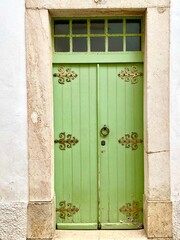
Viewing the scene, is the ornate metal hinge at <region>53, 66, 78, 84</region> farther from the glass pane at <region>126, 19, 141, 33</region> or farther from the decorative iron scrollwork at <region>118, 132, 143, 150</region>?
the decorative iron scrollwork at <region>118, 132, 143, 150</region>

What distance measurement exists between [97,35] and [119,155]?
66.4 inches

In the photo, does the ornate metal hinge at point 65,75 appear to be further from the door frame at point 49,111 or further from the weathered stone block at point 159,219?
the weathered stone block at point 159,219

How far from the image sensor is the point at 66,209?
4949mm

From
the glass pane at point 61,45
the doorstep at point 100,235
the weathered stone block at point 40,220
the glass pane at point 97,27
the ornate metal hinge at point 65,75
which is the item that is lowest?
the doorstep at point 100,235

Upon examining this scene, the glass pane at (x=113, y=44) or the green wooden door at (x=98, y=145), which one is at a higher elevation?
the glass pane at (x=113, y=44)

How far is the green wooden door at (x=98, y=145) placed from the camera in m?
4.88

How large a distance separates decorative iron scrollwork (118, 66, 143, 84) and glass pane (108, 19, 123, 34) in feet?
1.77

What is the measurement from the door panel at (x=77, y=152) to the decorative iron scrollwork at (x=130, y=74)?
399 mm

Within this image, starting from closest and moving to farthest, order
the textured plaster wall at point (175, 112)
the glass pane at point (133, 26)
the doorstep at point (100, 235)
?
the textured plaster wall at point (175, 112) → the doorstep at point (100, 235) → the glass pane at point (133, 26)

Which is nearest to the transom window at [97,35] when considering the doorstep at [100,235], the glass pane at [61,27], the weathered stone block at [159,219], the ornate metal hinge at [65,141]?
the glass pane at [61,27]

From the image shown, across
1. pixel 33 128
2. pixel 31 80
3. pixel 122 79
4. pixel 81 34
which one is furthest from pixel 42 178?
pixel 81 34

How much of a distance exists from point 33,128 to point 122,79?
138 centimetres

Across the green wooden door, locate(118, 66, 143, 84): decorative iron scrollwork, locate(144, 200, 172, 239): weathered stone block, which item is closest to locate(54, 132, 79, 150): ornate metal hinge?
the green wooden door

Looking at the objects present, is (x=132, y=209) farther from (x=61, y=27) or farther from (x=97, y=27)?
(x=61, y=27)
